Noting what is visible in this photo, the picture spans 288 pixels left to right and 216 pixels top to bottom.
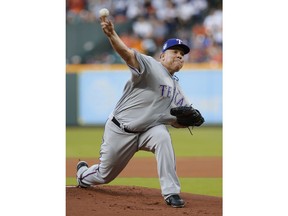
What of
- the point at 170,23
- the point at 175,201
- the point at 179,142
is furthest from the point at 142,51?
the point at 175,201

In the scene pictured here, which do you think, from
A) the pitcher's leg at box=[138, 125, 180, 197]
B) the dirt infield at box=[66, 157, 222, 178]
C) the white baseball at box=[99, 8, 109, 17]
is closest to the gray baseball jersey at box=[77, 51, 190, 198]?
the pitcher's leg at box=[138, 125, 180, 197]

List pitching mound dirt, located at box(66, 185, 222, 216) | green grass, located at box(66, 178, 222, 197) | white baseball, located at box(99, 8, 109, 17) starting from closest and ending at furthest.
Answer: white baseball, located at box(99, 8, 109, 17)
pitching mound dirt, located at box(66, 185, 222, 216)
green grass, located at box(66, 178, 222, 197)

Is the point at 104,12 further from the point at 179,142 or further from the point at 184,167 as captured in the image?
the point at 179,142

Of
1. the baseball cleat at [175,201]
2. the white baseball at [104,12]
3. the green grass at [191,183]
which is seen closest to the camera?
the white baseball at [104,12]

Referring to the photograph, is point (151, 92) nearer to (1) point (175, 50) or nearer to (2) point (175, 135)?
(1) point (175, 50)

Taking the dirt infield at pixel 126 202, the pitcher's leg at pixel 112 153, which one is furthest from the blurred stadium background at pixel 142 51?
the pitcher's leg at pixel 112 153

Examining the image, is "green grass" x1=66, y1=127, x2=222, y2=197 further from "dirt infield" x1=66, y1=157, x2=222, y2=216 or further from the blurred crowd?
the blurred crowd

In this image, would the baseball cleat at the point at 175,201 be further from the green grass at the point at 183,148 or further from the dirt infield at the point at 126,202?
the green grass at the point at 183,148
